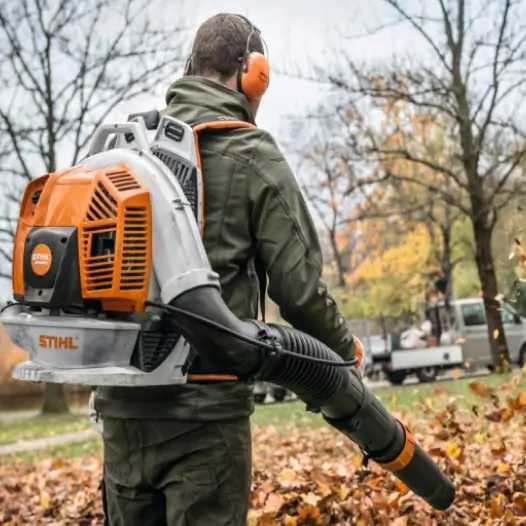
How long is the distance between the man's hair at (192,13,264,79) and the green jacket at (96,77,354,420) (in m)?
0.25

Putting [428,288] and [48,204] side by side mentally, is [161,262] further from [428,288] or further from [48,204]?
[428,288]

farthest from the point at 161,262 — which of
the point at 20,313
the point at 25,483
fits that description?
the point at 25,483

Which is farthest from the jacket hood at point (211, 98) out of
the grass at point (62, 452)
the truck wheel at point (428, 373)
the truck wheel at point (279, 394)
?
the truck wheel at point (428, 373)

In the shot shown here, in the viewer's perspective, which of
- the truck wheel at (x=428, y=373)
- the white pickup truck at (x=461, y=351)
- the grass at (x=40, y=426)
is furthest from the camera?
the truck wheel at (x=428, y=373)

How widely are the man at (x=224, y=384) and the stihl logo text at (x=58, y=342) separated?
11.6 inches

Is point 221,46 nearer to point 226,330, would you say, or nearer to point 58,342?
point 226,330

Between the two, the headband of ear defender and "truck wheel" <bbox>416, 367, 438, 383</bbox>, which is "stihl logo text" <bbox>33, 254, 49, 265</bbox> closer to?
the headband of ear defender

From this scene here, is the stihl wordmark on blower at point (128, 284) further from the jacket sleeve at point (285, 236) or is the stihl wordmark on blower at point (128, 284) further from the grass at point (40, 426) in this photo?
the grass at point (40, 426)

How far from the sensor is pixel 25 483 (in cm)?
641

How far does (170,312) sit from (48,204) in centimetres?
47

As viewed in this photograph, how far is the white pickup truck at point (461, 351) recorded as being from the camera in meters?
23.0

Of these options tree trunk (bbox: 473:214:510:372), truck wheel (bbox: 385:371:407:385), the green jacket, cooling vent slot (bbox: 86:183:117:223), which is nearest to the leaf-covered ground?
the green jacket

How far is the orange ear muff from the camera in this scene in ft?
8.09

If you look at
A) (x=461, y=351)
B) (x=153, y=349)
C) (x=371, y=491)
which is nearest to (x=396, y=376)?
(x=461, y=351)
